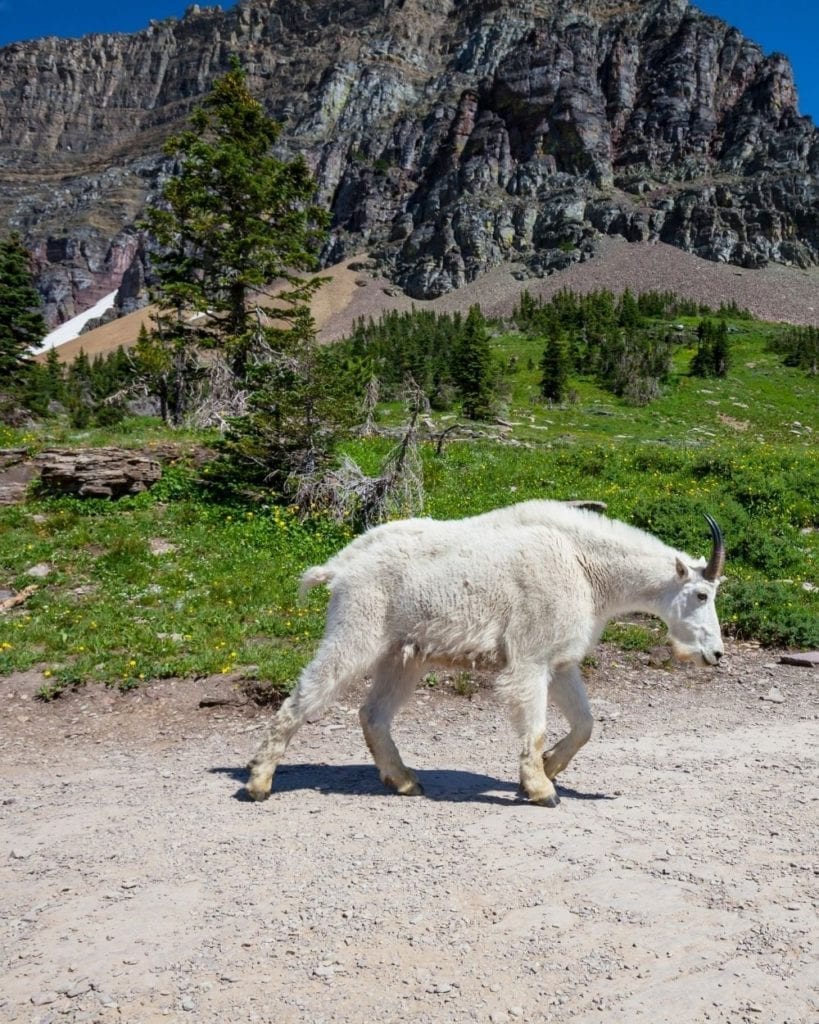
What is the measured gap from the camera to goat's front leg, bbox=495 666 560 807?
556 centimetres

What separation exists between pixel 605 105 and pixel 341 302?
328 ft

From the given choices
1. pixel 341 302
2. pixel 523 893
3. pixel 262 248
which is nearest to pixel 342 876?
pixel 523 893

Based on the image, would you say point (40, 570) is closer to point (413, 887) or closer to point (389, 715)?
point (389, 715)

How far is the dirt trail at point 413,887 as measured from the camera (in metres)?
3.35

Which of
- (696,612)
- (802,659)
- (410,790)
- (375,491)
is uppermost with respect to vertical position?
(696,612)

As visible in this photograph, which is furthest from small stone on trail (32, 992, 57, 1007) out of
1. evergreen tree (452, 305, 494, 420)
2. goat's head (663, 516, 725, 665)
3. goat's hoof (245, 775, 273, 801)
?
evergreen tree (452, 305, 494, 420)

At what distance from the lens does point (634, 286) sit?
12394cm

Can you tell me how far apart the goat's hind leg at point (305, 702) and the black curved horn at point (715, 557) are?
3085 millimetres

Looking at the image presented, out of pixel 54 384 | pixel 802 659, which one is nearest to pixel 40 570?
pixel 802 659

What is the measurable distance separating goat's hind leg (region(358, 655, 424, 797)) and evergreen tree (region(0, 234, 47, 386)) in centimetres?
4191

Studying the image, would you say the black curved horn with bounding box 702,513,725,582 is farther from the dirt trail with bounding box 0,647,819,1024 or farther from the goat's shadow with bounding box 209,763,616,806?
the goat's shadow with bounding box 209,763,616,806

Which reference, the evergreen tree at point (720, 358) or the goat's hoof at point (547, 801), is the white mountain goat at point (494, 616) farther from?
the evergreen tree at point (720, 358)

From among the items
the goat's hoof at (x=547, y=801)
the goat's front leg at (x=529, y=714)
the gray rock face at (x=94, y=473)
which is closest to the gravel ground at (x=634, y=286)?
the gray rock face at (x=94, y=473)

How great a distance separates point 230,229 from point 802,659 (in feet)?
65.2
